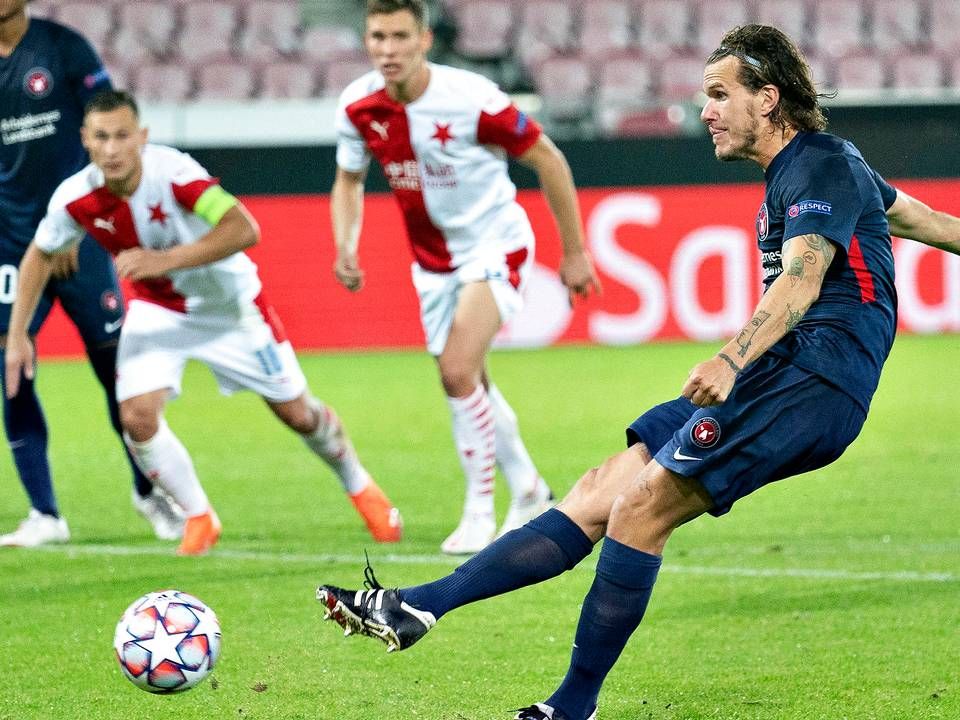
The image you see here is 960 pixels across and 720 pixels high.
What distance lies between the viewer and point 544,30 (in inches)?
726

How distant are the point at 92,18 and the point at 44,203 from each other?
11.5 metres

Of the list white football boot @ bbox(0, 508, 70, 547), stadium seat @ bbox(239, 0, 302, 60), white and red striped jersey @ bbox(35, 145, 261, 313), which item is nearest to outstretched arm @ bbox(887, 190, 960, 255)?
white and red striped jersey @ bbox(35, 145, 261, 313)

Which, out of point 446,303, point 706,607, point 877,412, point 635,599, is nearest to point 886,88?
point 877,412

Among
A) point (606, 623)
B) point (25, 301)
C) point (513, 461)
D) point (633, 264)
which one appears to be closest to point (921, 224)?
point (606, 623)

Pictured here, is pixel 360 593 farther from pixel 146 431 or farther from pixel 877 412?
pixel 877 412

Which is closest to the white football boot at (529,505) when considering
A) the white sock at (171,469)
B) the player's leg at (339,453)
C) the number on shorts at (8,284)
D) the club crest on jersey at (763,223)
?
the player's leg at (339,453)

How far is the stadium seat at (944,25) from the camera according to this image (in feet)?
61.3

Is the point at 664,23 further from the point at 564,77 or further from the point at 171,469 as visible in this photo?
the point at 171,469

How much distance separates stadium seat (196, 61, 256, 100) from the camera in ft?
57.0

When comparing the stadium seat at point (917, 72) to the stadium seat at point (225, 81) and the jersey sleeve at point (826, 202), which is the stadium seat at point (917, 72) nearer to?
the stadium seat at point (225, 81)

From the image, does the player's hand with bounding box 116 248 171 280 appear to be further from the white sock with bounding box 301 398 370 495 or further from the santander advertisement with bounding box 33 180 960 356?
the santander advertisement with bounding box 33 180 960 356

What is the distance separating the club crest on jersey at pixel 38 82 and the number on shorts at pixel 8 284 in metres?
0.78

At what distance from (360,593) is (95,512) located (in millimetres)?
3992

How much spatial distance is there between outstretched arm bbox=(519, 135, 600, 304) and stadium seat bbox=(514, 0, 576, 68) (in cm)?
1179
